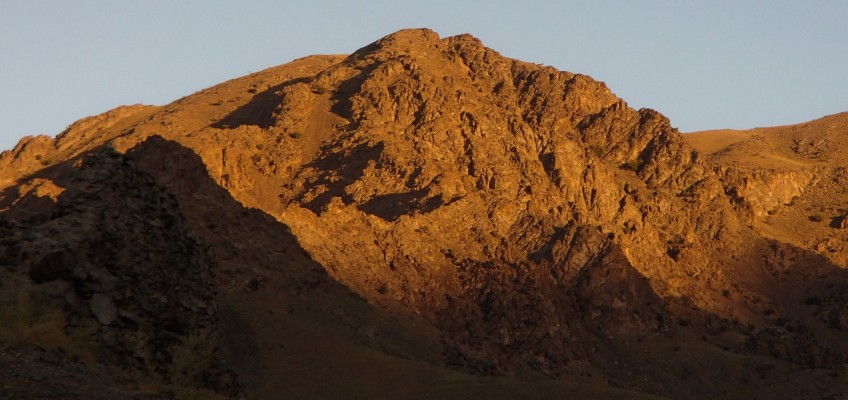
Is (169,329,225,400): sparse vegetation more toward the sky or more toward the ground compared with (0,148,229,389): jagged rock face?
more toward the ground

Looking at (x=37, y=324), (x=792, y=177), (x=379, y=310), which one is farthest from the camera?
(x=792, y=177)

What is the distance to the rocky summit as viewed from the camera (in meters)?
23.7

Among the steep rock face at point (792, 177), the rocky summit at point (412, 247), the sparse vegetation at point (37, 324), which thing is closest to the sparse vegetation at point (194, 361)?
the rocky summit at point (412, 247)

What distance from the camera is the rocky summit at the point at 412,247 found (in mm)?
23703

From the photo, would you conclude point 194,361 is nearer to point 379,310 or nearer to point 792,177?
point 379,310

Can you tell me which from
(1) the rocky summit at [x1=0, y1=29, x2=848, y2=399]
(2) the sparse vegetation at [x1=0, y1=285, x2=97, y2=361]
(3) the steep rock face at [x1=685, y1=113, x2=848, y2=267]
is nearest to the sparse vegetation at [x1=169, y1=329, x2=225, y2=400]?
(1) the rocky summit at [x1=0, y1=29, x2=848, y2=399]

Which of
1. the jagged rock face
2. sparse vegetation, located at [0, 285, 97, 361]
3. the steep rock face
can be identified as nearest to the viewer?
sparse vegetation, located at [0, 285, 97, 361]

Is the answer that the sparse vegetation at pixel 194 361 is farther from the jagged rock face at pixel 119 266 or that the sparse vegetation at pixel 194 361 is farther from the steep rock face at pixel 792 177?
the steep rock face at pixel 792 177

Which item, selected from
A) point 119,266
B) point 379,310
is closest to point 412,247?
point 379,310

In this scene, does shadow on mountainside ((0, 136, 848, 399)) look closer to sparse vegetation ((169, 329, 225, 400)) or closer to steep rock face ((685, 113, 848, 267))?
sparse vegetation ((169, 329, 225, 400))

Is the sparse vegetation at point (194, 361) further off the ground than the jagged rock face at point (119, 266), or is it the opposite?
the jagged rock face at point (119, 266)

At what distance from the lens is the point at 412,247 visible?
5497 cm

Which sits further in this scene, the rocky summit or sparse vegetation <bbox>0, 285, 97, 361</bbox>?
the rocky summit

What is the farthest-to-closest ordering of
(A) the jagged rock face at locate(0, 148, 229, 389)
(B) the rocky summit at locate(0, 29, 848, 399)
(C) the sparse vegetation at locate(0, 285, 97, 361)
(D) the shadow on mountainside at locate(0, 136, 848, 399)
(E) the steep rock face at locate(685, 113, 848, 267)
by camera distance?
(E) the steep rock face at locate(685, 113, 848, 267)
(D) the shadow on mountainside at locate(0, 136, 848, 399)
(B) the rocky summit at locate(0, 29, 848, 399)
(A) the jagged rock face at locate(0, 148, 229, 389)
(C) the sparse vegetation at locate(0, 285, 97, 361)
